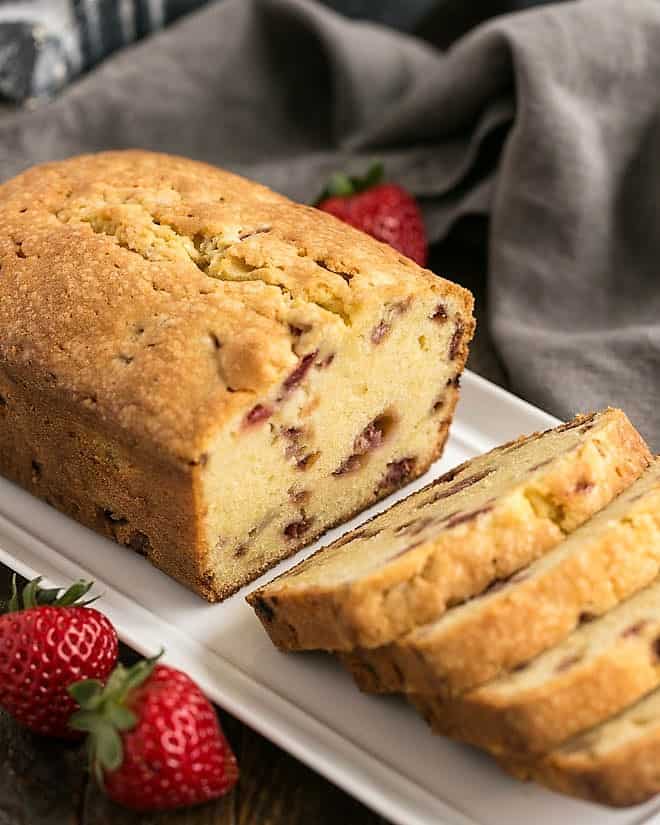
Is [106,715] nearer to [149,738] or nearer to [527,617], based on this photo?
[149,738]

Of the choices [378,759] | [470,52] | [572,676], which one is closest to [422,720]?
[378,759]

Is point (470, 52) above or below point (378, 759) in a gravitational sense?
above

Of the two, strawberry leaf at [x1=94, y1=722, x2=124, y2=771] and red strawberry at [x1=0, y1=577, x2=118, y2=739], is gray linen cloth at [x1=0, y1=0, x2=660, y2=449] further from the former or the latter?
strawberry leaf at [x1=94, y1=722, x2=124, y2=771]

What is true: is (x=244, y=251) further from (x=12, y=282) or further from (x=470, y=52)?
(x=470, y=52)

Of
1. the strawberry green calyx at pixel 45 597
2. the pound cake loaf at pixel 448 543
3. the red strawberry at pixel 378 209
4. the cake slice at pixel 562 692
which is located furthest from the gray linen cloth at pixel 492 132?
the strawberry green calyx at pixel 45 597

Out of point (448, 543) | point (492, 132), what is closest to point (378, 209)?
point (492, 132)
